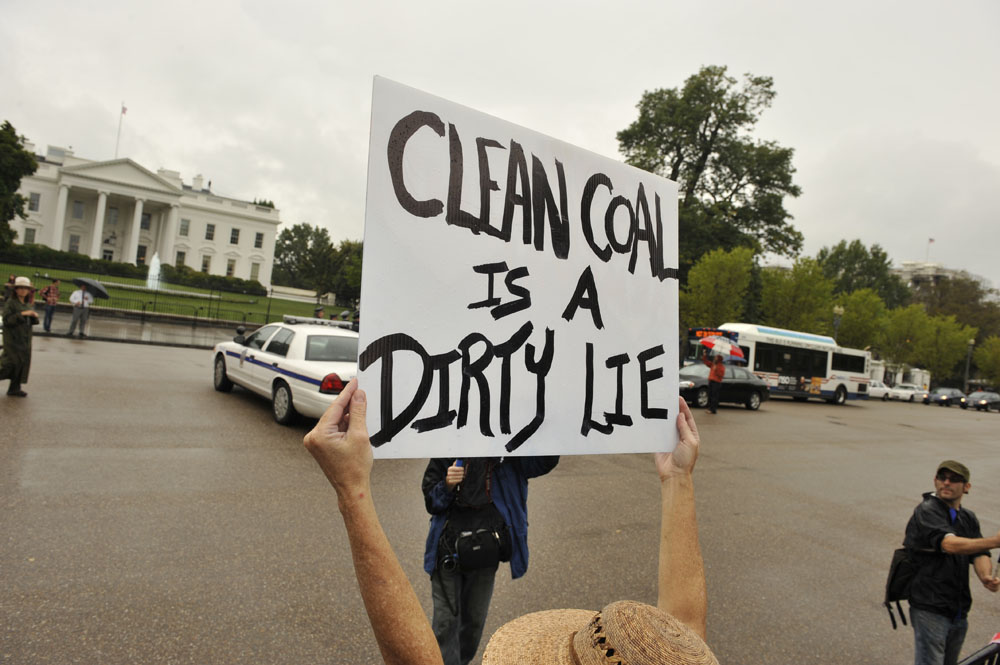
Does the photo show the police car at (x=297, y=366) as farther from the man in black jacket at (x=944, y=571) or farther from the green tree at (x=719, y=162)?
the green tree at (x=719, y=162)

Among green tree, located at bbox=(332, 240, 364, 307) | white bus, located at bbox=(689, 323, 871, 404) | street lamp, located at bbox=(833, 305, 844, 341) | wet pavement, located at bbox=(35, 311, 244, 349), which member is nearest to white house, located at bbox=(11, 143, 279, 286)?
green tree, located at bbox=(332, 240, 364, 307)

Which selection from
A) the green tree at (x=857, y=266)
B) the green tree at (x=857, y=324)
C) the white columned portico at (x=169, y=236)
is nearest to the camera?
the green tree at (x=857, y=324)

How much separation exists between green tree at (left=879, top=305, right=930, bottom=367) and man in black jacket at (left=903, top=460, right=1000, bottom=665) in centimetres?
5552

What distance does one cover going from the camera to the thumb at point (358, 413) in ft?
3.74

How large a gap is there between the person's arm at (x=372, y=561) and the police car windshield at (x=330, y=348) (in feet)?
26.8

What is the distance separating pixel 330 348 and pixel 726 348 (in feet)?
65.0

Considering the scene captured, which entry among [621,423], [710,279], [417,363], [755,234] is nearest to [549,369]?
[621,423]

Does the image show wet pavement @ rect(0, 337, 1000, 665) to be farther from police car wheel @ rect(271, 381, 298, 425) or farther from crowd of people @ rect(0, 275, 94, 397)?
crowd of people @ rect(0, 275, 94, 397)

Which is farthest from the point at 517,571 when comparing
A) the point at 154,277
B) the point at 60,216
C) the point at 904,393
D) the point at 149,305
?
the point at 60,216

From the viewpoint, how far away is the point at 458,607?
2.50 meters

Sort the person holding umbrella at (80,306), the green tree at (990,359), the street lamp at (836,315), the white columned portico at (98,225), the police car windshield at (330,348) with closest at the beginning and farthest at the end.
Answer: the police car windshield at (330,348), the person holding umbrella at (80,306), the street lamp at (836,315), the green tree at (990,359), the white columned portico at (98,225)

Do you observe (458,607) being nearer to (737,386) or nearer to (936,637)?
(936,637)

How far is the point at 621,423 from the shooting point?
167 cm

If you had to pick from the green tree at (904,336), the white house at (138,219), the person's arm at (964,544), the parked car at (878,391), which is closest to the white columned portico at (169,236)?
the white house at (138,219)
